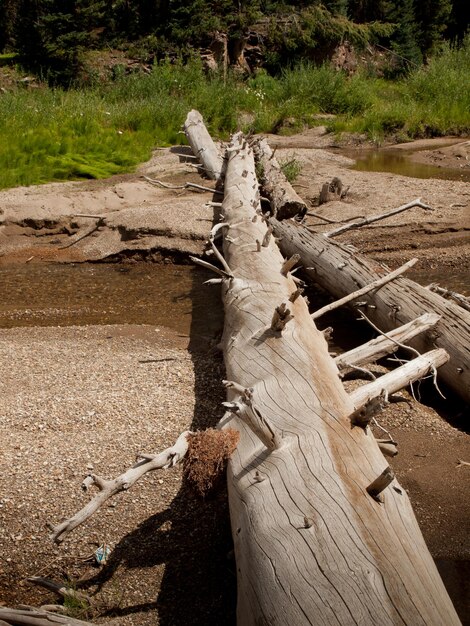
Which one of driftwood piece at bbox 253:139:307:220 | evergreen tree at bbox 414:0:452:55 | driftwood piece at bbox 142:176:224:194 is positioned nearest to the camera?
driftwood piece at bbox 253:139:307:220

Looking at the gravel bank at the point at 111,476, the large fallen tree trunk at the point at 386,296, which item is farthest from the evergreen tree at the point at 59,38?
the gravel bank at the point at 111,476

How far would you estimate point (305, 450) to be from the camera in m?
3.50

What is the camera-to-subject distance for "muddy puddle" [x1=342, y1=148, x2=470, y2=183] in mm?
12345

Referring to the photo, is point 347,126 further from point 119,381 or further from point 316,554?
point 316,554

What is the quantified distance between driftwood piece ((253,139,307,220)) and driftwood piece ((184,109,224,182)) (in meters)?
0.61

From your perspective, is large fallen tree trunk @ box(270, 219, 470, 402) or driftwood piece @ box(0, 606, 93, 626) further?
large fallen tree trunk @ box(270, 219, 470, 402)

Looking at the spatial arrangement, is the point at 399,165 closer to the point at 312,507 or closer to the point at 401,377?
the point at 401,377

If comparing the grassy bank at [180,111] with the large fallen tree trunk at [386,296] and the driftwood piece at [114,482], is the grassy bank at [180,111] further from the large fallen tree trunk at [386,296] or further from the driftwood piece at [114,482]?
the driftwood piece at [114,482]

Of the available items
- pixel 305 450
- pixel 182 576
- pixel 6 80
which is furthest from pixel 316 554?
pixel 6 80

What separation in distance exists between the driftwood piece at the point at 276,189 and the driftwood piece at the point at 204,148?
605mm

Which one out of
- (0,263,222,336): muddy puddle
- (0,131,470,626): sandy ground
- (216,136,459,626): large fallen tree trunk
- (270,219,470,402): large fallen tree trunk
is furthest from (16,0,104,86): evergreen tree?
(216,136,459,626): large fallen tree trunk

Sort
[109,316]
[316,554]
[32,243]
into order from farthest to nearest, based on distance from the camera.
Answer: [32,243] < [109,316] < [316,554]

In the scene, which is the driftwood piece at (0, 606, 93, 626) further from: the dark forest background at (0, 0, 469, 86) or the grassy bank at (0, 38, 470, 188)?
the dark forest background at (0, 0, 469, 86)

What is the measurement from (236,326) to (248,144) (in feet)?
20.9
